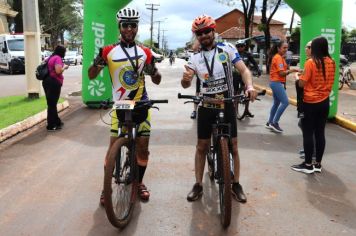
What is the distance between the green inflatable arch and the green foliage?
52.1 inches

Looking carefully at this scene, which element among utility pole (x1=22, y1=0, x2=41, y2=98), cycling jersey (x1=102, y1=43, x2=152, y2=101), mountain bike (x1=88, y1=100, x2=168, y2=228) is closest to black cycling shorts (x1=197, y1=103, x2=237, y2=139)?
mountain bike (x1=88, y1=100, x2=168, y2=228)

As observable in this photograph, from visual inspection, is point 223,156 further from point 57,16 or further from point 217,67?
point 57,16

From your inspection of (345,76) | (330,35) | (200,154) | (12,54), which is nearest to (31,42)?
(330,35)

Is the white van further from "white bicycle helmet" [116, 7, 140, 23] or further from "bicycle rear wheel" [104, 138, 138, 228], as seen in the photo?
"bicycle rear wheel" [104, 138, 138, 228]

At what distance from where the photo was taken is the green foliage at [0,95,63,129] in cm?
895

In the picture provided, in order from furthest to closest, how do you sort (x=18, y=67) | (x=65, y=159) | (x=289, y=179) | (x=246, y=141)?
(x=18, y=67) → (x=246, y=141) → (x=65, y=159) → (x=289, y=179)

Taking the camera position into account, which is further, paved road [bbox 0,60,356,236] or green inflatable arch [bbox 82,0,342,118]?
green inflatable arch [bbox 82,0,342,118]

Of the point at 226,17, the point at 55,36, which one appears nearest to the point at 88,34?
the point at 55,36

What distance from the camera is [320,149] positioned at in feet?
19.7

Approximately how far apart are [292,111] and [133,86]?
772 cm

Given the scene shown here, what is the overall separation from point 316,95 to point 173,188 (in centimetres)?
230

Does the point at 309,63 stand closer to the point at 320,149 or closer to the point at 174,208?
the point at 320,149

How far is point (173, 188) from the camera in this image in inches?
207

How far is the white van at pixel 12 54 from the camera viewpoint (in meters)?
25.7
